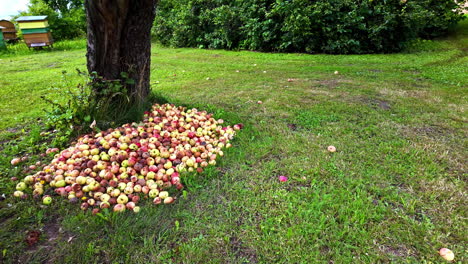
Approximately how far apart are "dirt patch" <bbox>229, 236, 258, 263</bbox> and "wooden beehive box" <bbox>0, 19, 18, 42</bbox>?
16.2m

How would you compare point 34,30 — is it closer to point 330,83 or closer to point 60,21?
point 60,21

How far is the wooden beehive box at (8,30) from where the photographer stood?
1252cm

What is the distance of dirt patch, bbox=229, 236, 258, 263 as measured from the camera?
153 cm

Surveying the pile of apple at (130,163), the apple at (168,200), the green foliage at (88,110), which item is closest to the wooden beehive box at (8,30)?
the green foliage at (88,110)

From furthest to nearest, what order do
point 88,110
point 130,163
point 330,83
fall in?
point 330,83 < point 88,110 < point 130,163

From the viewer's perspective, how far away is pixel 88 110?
9.25 ft

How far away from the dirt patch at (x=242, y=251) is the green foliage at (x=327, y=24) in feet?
24.0

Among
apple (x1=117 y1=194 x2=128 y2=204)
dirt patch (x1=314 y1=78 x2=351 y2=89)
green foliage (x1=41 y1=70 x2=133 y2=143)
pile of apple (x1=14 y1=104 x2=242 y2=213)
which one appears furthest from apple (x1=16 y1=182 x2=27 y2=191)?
dirt patch (x1=314 y1=78 x2=351 y2=89)

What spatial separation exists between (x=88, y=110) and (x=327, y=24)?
24.2 ft

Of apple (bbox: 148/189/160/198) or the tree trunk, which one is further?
the tree trunk

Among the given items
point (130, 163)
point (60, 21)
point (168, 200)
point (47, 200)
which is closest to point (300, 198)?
point (168, 200)

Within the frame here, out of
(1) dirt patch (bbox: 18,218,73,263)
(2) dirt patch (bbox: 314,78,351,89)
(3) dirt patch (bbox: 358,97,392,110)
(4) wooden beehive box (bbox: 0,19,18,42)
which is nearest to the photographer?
(1) dirt patch (bbox: 18,218,73,263)

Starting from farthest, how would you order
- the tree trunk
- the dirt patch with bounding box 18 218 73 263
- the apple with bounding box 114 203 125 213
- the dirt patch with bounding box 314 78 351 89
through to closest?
1. the dirt patch with bounding box 314 78 351 89
2. the tree trunk
3. the apple with bounding box 114 203 125 213
4. the dirt patch with bounding box 18 218 73 263

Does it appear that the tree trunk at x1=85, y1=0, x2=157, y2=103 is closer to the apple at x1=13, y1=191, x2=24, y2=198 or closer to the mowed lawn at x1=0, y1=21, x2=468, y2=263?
the mowed lawn at x1=0, y1=21, x2=468, y2=263
